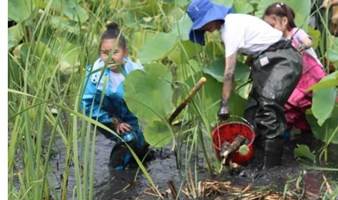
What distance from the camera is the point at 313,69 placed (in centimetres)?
358

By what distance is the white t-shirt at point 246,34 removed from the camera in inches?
128

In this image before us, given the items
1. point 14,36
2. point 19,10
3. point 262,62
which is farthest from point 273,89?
point 14,36

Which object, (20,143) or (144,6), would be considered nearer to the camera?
(20,143)

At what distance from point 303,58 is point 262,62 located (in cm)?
32

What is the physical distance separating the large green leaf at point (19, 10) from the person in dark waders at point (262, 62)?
0.68 m

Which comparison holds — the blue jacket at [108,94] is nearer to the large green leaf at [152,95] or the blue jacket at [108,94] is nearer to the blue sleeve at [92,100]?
the blue sleeve at [92,100]

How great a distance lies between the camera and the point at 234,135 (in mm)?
3291

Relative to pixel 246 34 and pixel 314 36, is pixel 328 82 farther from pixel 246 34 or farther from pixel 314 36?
pixel 314 36

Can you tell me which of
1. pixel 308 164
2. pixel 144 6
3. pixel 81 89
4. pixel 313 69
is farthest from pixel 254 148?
pixel 144 6

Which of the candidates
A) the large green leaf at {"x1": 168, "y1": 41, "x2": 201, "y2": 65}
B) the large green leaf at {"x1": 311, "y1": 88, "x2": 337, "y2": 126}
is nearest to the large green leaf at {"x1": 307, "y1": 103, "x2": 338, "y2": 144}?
the large green leaf at {"x1": 311, "y1": 88, "x2": 337, "y2": 126}

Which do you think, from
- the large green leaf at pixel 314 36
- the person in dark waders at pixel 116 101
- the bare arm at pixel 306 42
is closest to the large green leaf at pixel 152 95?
the person in dark waders at pixel 116 101

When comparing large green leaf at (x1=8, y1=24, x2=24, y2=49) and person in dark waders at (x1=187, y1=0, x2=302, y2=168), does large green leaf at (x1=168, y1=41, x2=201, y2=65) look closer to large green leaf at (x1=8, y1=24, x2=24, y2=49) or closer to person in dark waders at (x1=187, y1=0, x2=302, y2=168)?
person in dark waders at (x1=187, y1=0, x2=302, y2=168)

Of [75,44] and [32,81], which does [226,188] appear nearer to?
[32,81]

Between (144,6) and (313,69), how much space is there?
1523mm
